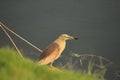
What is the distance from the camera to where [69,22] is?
7.82ft

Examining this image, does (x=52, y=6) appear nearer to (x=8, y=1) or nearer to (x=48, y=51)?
(x=8, y=1)

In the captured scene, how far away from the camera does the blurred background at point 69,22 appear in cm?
232

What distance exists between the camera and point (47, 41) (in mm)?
2277

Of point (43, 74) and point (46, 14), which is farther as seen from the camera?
point (46, 14)

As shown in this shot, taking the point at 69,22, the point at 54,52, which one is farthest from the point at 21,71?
the point at 69,22

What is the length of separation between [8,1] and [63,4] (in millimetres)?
371

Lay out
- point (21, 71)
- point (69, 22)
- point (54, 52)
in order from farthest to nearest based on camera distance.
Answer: point (69, 22) → point (54, 52) → point (21, 71)

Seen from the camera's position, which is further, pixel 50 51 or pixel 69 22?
pixel 69 22

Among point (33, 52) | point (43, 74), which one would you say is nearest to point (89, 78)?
point (43, 74)

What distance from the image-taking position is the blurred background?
2320mm

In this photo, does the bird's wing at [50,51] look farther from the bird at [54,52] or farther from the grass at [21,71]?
the grass at [21,71]

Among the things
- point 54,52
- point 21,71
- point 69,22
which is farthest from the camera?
point 69,22

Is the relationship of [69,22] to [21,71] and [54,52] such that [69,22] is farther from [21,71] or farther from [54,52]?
[21,71]

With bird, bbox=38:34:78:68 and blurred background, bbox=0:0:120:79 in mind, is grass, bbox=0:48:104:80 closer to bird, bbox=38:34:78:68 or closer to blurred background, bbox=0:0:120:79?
bird, bbox=38:34:78:68
